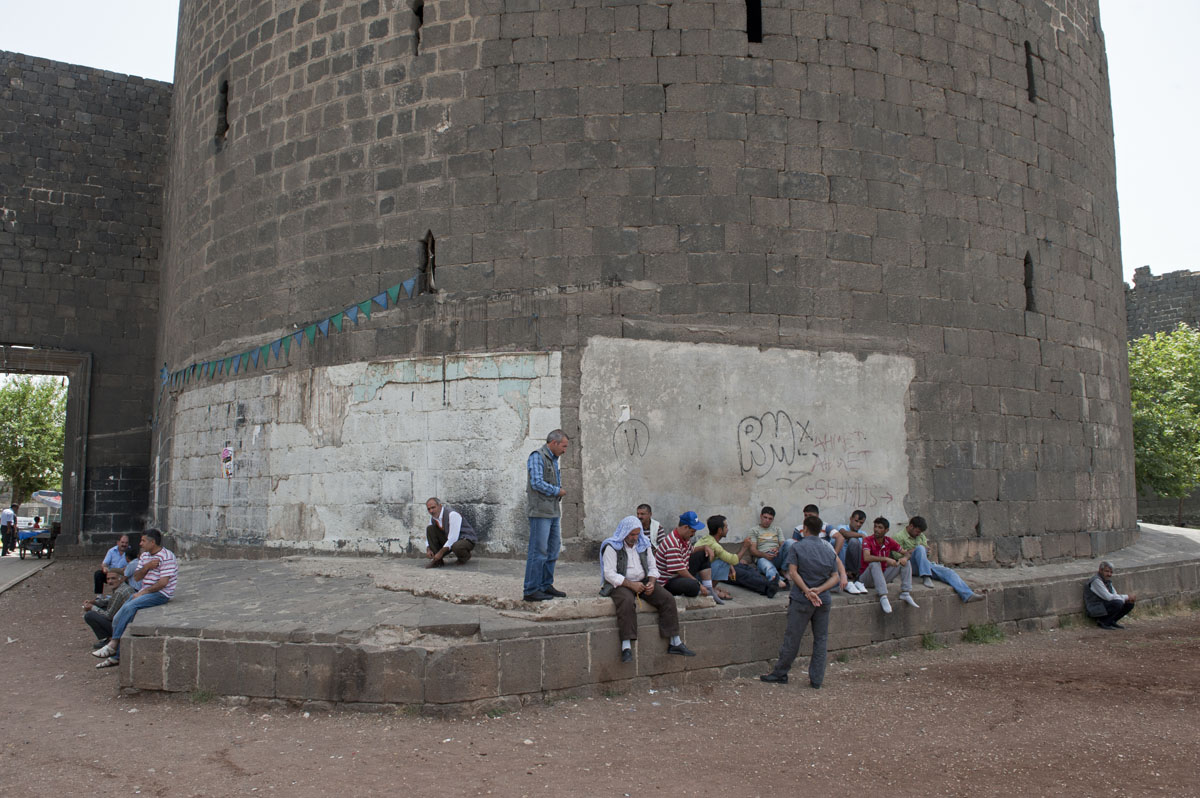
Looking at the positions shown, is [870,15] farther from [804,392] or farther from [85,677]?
[85,677]

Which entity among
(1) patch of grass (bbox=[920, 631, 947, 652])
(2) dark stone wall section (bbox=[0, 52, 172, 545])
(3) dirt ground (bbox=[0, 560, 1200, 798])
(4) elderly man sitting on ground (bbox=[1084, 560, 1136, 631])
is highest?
(2) dark stone wall section (bbox=[0, 52, 172, 545])

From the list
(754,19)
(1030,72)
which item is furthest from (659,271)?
(1030,72)

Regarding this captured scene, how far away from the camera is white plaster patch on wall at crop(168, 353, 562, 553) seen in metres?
9.15

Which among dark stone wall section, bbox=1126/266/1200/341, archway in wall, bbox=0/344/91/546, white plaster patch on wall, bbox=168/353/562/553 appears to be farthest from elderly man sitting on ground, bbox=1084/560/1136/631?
dark stone wall section, bbox=1126/266/1200/341

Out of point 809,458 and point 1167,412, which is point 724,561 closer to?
point 809,458

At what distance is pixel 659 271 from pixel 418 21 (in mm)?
3890

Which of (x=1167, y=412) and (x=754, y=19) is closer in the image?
(x=754, y=19)

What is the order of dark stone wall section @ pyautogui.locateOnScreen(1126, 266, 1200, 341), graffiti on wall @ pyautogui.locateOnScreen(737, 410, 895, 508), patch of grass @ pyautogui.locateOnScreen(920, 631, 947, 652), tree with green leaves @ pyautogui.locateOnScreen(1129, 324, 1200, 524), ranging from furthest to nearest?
dark stone wall section @ pyautogui.locateOnScreen(1126, 266, 1200, 341), tree with green leaves @ pyautogui.locateOnScreen(1129, 324, 1200, 524), graffiti on wall @ pyautogui.locateOnScreen(737, 410, 895, 508), patch of grass @ pyautogui.locateOnScreen(920, 631, 947, 652)

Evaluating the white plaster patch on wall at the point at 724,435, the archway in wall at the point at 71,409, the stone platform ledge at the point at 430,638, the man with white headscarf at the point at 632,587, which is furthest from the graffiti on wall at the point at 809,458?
the archway in wall at the point at 71,409

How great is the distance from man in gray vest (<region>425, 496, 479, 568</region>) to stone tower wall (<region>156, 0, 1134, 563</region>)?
0.37m

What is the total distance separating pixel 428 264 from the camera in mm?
9797

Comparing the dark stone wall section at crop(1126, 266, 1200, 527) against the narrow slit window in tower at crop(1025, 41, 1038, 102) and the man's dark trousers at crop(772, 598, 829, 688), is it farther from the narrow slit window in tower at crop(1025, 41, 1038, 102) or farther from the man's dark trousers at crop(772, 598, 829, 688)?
the man's dark trousers at crop(772, 598, 829, 688)

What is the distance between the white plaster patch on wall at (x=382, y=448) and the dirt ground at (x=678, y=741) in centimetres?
269

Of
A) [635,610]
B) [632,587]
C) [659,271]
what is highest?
[659,271]
